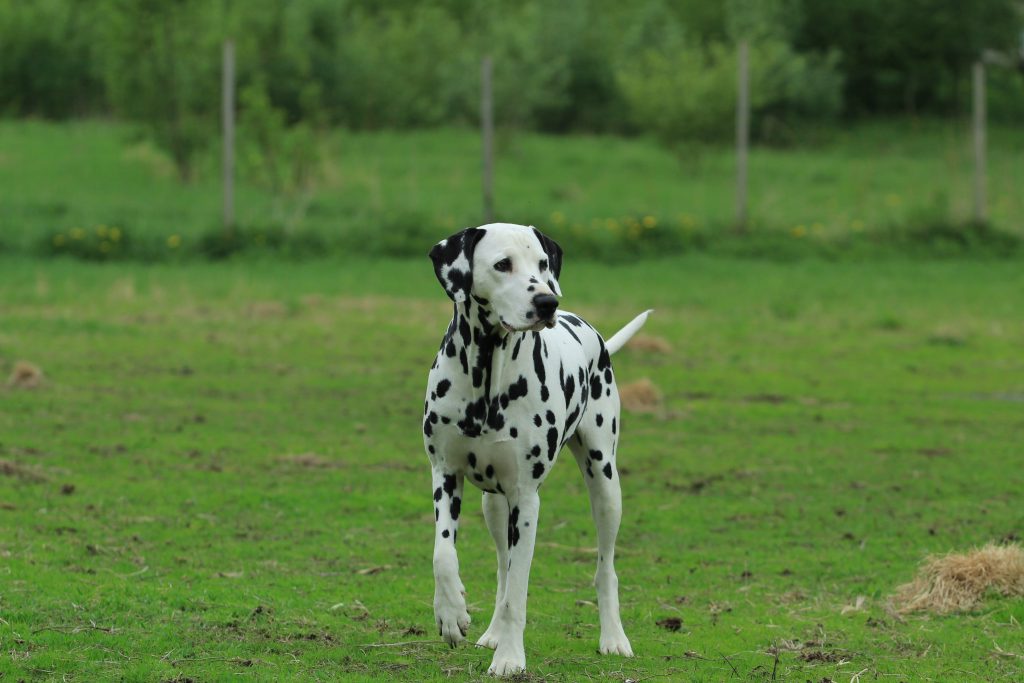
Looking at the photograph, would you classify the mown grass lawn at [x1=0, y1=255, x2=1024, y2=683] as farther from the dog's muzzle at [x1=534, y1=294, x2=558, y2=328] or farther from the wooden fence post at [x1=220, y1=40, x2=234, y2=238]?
the wooden fence post at [x1=220, y1=40, x2=234, y2=238]

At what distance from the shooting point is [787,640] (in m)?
7.18

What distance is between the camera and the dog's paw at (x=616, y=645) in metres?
6.89

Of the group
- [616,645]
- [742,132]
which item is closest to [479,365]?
[616,645]

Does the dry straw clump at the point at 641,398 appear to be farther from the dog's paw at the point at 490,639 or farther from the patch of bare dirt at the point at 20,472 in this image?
the dog's paw at the point at 490,639

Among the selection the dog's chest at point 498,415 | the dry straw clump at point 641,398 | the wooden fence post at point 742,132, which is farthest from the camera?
the wooden fence post at point 742,132

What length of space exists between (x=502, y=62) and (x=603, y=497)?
24968 mm

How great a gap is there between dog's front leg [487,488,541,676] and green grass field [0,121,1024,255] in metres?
16.4

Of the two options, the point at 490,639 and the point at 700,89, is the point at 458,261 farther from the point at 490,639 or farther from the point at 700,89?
the point at 700,89

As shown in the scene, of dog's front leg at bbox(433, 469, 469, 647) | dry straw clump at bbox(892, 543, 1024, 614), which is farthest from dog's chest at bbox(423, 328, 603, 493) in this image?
dry straw clump at bbox(892, 543, 1024, 614)

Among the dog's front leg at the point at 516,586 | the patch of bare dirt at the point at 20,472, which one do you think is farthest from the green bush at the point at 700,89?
the dog's front leg at the point at 516,586

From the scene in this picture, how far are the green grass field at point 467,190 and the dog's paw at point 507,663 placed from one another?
16687mm

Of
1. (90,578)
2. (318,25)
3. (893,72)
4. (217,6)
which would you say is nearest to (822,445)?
(90,578)

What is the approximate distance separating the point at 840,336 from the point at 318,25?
19301 mm

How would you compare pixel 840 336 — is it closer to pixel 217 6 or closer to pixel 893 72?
pixel 217 6
